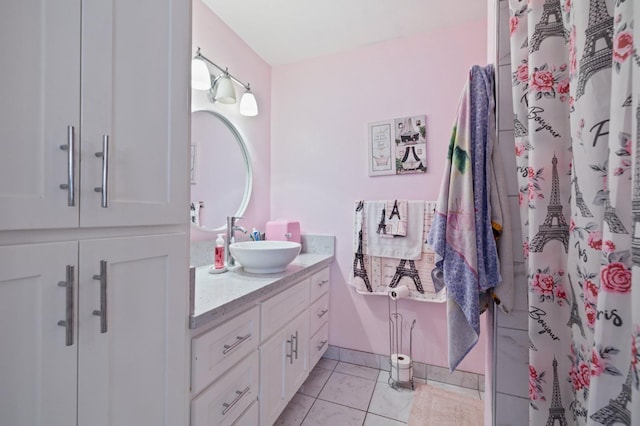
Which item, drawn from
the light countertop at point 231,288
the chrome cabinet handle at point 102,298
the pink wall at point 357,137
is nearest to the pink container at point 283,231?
the pink wall at point 357,137

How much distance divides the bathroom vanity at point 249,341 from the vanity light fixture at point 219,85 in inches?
41.7

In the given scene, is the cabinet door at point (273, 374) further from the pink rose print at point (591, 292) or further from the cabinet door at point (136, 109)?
the pink rose print at point (591, 292)

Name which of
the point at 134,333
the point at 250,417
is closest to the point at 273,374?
the point at 250,417

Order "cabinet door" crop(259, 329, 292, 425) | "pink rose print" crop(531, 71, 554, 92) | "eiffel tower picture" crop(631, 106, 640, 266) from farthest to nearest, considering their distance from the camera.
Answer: "cabinet door" crop(259, 329, 292, 425), "pink rose print" crop(531, 71, 554, 92), "eiffel tower picture" crop(631, 106, 640, 266)

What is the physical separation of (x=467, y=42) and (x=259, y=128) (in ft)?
5.16

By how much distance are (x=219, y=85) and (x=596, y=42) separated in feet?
5.56

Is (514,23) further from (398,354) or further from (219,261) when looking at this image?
(398,354)

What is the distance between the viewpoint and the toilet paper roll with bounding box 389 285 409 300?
175 cm

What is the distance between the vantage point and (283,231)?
1973 millimetres

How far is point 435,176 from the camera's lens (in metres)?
1.79

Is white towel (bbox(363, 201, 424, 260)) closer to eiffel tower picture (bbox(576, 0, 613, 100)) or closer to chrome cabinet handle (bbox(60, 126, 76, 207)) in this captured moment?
eiffel tower picture (bbox(576, 0, 613, 100))

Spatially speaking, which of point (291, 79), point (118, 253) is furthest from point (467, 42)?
point (118, 253)

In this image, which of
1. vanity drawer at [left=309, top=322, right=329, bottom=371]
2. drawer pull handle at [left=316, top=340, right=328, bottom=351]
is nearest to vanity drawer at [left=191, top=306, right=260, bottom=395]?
vanity drawer at [left=309, top=322, right=329, bottom=371]

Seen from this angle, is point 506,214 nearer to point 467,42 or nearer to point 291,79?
point 467,42
